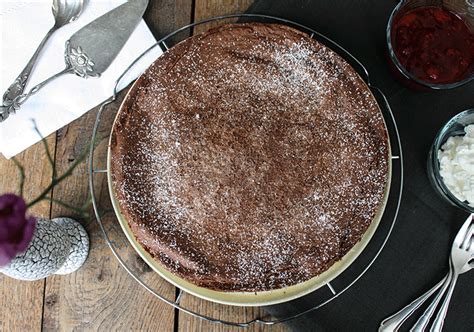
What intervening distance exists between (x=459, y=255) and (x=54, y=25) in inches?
50.1

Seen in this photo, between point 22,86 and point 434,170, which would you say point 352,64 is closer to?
point 434,170

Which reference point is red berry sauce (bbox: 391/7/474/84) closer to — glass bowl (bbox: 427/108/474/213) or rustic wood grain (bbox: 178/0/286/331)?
glass bowl (bbox: 427/108/474/213)

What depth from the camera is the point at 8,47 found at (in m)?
1.51

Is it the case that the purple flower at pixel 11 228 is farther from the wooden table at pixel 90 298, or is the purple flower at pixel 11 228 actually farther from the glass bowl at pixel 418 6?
the glass bowl at pixel 418 6

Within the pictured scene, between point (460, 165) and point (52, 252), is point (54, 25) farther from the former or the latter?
point (460, 165)

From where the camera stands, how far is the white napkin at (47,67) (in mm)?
1510

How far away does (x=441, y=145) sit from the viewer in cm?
145

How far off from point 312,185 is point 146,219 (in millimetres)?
429

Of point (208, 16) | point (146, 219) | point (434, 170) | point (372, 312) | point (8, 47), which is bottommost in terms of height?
point (372, 312)

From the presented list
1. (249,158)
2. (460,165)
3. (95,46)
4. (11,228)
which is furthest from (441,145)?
(11,228)

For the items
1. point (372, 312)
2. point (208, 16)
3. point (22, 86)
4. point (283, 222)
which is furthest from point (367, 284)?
point (22, 86)

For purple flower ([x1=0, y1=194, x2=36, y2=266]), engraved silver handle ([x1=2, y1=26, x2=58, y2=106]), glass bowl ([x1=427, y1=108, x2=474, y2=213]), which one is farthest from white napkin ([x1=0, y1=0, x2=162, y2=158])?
glass bowl ([x1=427, y1=108, x2=474, y2=213])

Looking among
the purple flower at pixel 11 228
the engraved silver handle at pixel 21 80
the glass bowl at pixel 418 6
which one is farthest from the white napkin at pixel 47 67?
the glass bowl at pixel 418 6

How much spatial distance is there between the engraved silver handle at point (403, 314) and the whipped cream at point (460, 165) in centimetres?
24
